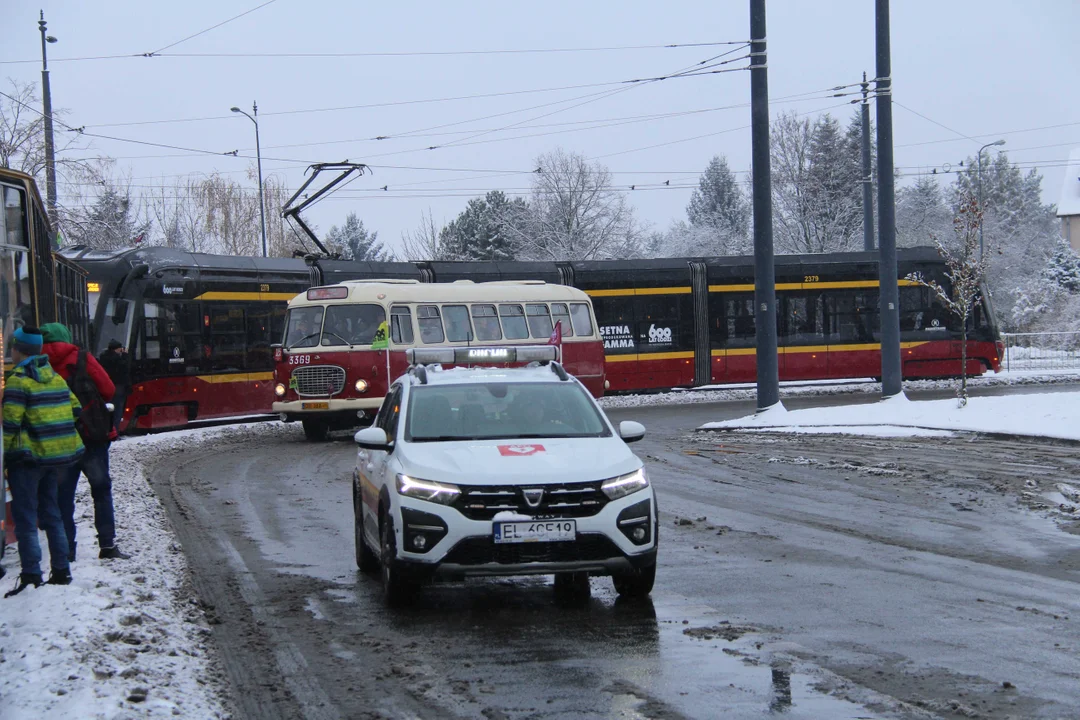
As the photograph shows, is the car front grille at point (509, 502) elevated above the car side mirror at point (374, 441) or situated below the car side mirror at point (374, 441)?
below

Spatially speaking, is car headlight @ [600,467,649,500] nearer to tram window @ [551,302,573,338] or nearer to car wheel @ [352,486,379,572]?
car wheel @ [352,486,379,572]

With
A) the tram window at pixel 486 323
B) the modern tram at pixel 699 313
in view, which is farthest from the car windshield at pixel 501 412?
the modern tram at pixel 699 313

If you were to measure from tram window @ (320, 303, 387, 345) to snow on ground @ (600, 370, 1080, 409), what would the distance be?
9.31 metres

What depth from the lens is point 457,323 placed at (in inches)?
1025

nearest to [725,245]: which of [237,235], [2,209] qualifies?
[237,235]

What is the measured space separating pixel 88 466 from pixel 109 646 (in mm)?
3137

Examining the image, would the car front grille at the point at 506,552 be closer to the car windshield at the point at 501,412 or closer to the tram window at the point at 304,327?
the car windshield at the point at 501,412

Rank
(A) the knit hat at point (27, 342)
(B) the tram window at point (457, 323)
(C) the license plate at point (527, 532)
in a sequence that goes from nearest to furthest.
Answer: (C) the license plate at point (527, 532)
(A) the knit hat at point (27, 342)
(B) the tram window at point (457, 323)

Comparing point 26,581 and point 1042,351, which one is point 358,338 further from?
point 1042,351

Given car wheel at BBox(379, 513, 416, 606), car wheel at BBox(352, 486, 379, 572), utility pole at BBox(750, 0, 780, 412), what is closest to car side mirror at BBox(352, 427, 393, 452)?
car wheel at BBox(379, 513, 416, 606)

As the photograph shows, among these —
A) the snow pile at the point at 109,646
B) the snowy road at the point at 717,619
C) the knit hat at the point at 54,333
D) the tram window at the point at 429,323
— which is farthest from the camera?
the tram window at the point at 429,323

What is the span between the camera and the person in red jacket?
923cm

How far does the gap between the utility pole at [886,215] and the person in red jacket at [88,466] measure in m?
17.7

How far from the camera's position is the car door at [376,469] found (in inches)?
342
